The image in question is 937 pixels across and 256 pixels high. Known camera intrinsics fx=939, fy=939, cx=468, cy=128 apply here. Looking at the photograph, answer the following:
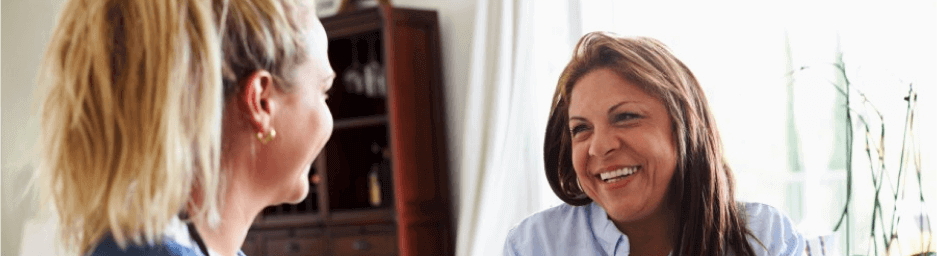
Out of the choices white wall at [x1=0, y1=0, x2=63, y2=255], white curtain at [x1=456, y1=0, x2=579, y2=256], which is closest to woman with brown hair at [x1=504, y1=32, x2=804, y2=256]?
white curtain at [x1=456, y1=0, x2=579, y2=256]

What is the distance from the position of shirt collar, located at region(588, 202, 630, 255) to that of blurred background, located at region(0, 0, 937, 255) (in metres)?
0.18

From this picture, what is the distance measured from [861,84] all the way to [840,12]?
0.25 m

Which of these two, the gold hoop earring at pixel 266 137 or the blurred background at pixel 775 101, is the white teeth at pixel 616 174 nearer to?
the blurred background at pixel 775 101

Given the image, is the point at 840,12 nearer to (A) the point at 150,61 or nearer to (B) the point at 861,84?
(B) the point at 861,84

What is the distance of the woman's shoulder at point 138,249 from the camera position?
620 millimetres

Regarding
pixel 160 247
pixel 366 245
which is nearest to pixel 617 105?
pixel 160 247

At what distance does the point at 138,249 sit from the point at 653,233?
2.71 feet

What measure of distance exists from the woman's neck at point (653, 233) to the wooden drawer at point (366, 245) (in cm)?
231

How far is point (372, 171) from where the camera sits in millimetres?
3920

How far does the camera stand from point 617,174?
1.30 meters

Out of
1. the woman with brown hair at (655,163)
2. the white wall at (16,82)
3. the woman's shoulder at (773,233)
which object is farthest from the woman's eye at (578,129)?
the white wall at (16,82)

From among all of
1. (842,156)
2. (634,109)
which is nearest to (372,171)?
(842,156)

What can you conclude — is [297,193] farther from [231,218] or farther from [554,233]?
[554,233]

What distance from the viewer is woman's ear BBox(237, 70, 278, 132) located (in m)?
0.65
